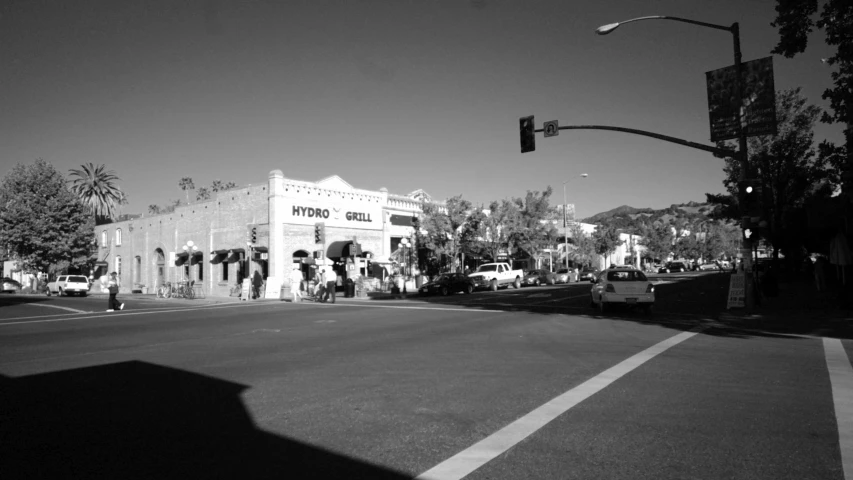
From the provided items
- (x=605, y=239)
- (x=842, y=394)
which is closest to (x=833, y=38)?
(x=842, y=394)

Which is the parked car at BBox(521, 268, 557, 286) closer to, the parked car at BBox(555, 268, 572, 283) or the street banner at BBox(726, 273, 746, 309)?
the parked car at BBox(555, 268, 572, 283)

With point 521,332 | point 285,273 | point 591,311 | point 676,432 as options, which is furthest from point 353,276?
point 676,432

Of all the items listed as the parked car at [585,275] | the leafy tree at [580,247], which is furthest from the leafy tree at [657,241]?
the parked car at [585,275]

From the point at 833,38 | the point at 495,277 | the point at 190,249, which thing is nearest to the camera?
the point at 833,38

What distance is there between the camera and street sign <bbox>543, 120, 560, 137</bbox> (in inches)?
727

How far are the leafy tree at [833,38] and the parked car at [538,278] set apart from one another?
96.9 ft

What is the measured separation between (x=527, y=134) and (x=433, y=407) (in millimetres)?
14046

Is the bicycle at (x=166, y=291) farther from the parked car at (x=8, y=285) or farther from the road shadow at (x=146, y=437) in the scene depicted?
the road shadow at (x=146, y=437)

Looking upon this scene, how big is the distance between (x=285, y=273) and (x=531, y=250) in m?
22.0

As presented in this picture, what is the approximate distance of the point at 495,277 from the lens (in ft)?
125

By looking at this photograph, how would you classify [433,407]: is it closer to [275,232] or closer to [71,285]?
[275,232]

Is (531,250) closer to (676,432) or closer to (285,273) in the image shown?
(285,273)

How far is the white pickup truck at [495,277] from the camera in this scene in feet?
122

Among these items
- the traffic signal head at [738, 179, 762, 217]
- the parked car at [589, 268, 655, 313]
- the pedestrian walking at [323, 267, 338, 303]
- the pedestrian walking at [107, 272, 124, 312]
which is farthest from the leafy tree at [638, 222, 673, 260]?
the pedestrian walking at [107, 272, 124, 312]
